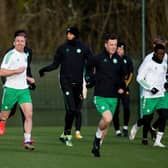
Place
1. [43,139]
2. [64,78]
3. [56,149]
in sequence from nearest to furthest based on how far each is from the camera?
[56,149] → [64,78] → [43,139]

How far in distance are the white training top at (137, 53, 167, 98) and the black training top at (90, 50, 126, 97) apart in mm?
1596

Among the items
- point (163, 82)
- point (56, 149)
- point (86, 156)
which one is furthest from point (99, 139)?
point (163, 82)

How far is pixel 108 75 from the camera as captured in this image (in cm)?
1299

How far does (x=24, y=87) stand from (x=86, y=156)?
1295 mm

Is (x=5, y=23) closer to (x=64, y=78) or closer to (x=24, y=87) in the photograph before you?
(x=64, y=78)

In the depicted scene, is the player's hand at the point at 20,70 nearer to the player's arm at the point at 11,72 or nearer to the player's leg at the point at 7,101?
Answer: the player's arm at the point at 11,72

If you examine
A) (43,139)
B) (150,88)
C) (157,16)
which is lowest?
(43,139)

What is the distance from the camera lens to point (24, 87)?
521 inches

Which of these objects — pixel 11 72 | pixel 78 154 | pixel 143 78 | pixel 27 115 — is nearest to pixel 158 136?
pixel 143 78

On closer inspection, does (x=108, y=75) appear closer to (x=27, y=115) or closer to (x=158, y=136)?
(x=27, y=115)

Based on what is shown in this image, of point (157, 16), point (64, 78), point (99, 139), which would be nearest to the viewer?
point (99, 139)

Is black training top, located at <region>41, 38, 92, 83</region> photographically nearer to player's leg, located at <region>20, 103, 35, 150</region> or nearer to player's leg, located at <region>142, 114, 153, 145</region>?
player's leg, located at <region>142, 114, 153, 145</region>

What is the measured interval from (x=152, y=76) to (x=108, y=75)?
182 cm

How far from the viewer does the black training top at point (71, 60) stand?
15.0 m
